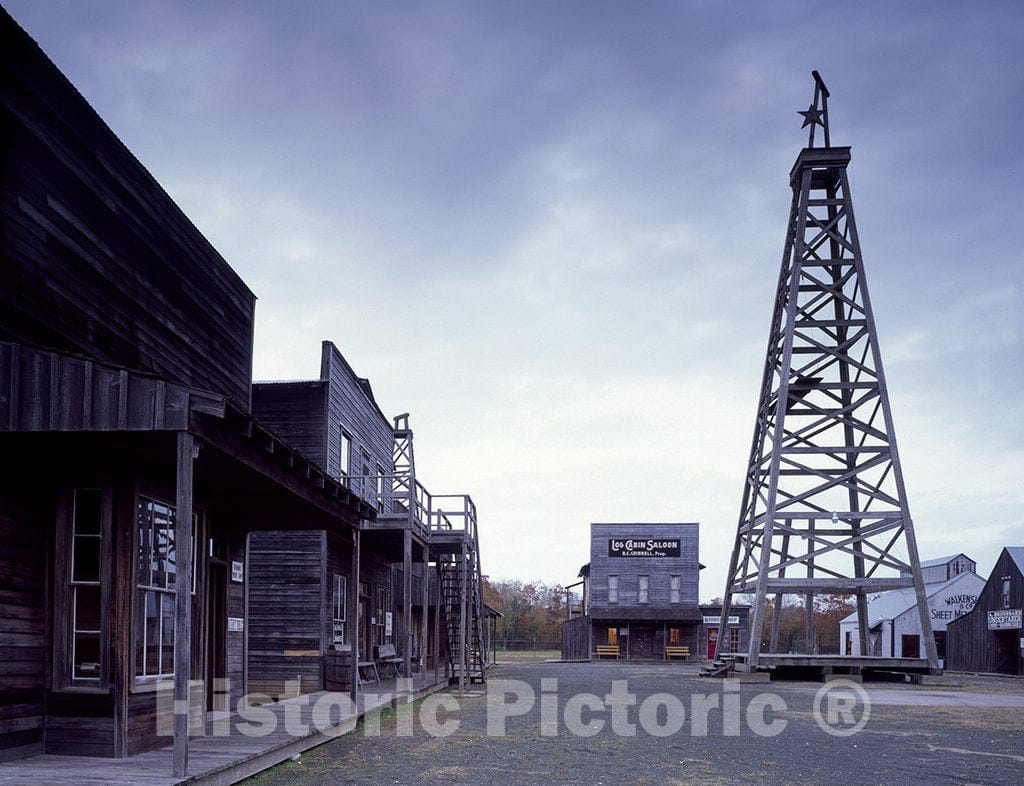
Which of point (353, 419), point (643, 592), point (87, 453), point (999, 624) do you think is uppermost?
point (353, 419)

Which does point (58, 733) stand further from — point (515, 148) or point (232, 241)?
point (232, 241)

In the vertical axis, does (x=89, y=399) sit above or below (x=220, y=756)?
above

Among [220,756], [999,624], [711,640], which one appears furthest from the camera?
[711,640]

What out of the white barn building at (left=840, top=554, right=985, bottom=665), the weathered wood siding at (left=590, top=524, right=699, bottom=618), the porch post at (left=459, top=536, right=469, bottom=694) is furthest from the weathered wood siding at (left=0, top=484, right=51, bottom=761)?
the white barn building at (left=840, top=554, right=985, bottom=665)

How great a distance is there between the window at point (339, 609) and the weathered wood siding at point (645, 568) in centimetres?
3232

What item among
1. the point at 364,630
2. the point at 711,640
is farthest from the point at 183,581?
the point at 711,640

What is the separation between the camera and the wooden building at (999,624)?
39.4 metres

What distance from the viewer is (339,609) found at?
71.6 ft

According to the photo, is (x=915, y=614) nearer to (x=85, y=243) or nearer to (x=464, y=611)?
(x=464, y=611)

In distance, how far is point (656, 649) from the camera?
168 ft

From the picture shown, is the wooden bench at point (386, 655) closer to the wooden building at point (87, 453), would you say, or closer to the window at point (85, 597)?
the wooden building at point (87, 453)

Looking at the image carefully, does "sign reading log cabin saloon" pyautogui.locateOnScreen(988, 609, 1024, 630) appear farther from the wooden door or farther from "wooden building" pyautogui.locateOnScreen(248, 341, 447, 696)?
"wooden building" pyautogui.locateOnScreen(248, 341, 447, 696)

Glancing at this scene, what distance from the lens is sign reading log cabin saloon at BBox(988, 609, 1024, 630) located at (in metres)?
39.0

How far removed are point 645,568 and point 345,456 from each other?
110 ft
